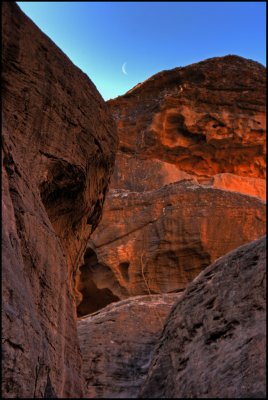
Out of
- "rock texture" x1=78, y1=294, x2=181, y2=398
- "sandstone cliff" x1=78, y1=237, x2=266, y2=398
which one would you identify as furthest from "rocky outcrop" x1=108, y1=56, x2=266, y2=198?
"sandstone cliff" x1=78, y1=237, x2=266, y2=398

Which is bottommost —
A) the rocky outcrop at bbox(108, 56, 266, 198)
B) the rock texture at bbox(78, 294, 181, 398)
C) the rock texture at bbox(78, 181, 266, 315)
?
the rock texture at bbox(78, 294, 181, 398)

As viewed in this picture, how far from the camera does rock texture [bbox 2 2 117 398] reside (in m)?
5.29

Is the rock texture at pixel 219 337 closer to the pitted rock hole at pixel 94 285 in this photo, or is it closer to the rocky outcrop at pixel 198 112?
the pitted rock hole at pixel 94 285

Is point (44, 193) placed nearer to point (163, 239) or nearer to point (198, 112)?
point (163, 239)

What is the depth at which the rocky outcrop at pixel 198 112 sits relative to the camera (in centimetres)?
2711

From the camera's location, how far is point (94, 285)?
59.9 feet

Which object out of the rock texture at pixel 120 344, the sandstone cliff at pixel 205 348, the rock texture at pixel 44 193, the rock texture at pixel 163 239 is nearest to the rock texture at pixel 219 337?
the sandstone cliff at pixel 205 348

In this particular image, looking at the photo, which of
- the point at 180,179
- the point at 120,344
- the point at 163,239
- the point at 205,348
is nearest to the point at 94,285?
the point at 163,239

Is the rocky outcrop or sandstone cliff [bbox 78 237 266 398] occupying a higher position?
the rocky outcrop

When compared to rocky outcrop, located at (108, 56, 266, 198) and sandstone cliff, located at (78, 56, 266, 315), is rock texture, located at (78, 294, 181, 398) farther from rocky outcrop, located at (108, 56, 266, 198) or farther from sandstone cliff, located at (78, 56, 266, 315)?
rocky outcrop, located at (108, 56, 266, 198)

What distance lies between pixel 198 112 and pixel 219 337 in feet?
69.4

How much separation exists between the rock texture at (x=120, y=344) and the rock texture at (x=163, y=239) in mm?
4945

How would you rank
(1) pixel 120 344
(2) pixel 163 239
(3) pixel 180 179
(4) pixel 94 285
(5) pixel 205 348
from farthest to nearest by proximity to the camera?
1. (3) pixel 180 179
2. (4) pixel 94 285
3. (2) pixel 163 239
4. (1) pixel 120 344
5. (5) pixel 205 348

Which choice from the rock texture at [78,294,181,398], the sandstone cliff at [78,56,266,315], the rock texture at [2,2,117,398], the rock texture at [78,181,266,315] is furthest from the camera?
the sandstone cliff at [78,56,266,315]
